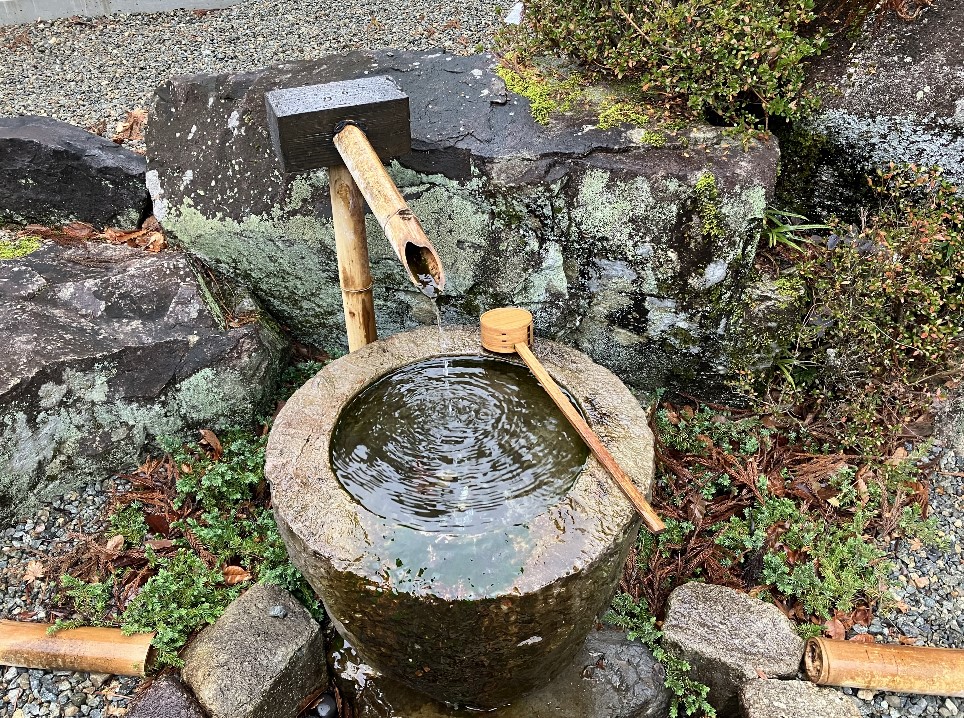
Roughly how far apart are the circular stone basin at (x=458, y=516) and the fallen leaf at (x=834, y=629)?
3.75ft

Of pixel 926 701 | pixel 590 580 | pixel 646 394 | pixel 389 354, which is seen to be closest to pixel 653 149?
pixel 646 394

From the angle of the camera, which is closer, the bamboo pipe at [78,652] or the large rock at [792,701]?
the large rock at [792,701]

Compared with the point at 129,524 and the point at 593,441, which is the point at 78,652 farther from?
the point at 593,441

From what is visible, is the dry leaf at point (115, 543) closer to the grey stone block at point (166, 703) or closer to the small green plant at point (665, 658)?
the grey stone block at point (166, 703)

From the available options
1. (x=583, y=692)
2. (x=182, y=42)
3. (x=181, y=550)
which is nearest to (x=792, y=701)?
(x=583, y=692)

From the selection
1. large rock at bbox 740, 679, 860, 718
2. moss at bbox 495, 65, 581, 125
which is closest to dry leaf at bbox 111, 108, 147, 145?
moss at bbox 495, 65, 581, 125

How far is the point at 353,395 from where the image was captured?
2.53m

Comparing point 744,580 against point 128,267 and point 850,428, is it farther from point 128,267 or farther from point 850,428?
point 128,267

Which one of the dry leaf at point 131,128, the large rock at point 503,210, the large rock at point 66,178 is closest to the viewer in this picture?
A: the large rock at point 503,210

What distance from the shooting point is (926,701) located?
8.29ft

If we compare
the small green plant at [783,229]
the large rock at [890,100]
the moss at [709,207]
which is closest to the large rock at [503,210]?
the moss at [709,207]

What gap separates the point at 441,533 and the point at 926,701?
207 cm

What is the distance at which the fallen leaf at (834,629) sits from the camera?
2.67m

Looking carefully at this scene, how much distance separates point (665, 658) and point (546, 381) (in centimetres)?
124
